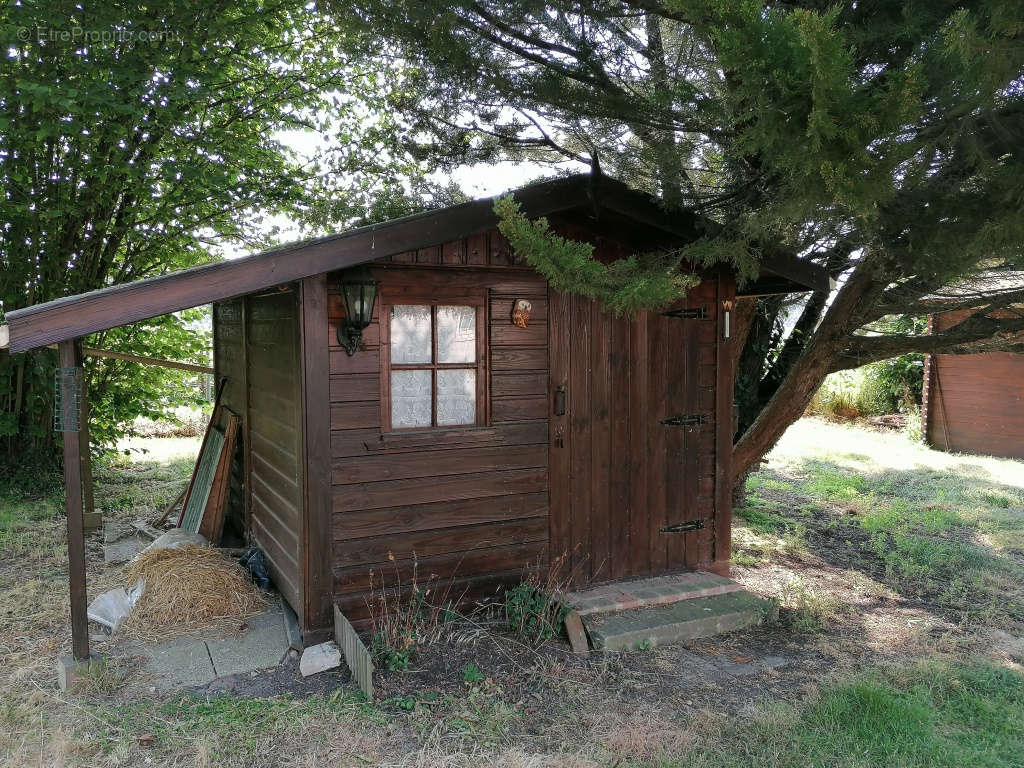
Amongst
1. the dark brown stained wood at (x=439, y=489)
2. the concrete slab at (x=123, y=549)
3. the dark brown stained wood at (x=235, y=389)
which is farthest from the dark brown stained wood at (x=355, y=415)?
the concrete slab at (x=123, y=549)

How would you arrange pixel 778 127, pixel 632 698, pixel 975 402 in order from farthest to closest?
pixel 975 402
pixel 632 698
pixel 778 127

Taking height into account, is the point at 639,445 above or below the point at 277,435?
below

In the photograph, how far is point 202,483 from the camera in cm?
600

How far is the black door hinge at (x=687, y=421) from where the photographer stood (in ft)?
16.4

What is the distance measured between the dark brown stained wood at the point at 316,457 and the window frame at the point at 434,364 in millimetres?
332

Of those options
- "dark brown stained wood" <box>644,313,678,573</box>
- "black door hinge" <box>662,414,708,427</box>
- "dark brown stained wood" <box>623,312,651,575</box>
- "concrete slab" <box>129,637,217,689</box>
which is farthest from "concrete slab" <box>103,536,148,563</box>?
"black door hinge" <box>662,414,708,427</box>

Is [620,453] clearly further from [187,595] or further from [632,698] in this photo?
[187,595]

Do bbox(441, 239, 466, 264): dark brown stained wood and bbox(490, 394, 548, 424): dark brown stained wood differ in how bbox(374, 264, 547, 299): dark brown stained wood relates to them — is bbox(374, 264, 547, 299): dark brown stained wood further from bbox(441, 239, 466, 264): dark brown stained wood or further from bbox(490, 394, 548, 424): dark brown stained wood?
bbox(490, 394, 548, 424): dark brown stained wood

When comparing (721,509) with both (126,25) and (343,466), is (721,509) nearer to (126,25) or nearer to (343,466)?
(343,466)

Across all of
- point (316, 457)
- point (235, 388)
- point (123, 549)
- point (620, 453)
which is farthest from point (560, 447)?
point (123, 549)

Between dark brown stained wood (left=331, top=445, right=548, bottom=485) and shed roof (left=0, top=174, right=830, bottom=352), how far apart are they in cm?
111

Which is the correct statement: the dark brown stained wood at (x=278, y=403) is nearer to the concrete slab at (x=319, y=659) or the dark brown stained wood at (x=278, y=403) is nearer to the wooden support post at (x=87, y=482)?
the concrete slab at (x=319, y=659)

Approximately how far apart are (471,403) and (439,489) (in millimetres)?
550

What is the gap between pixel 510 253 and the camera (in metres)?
4.41
